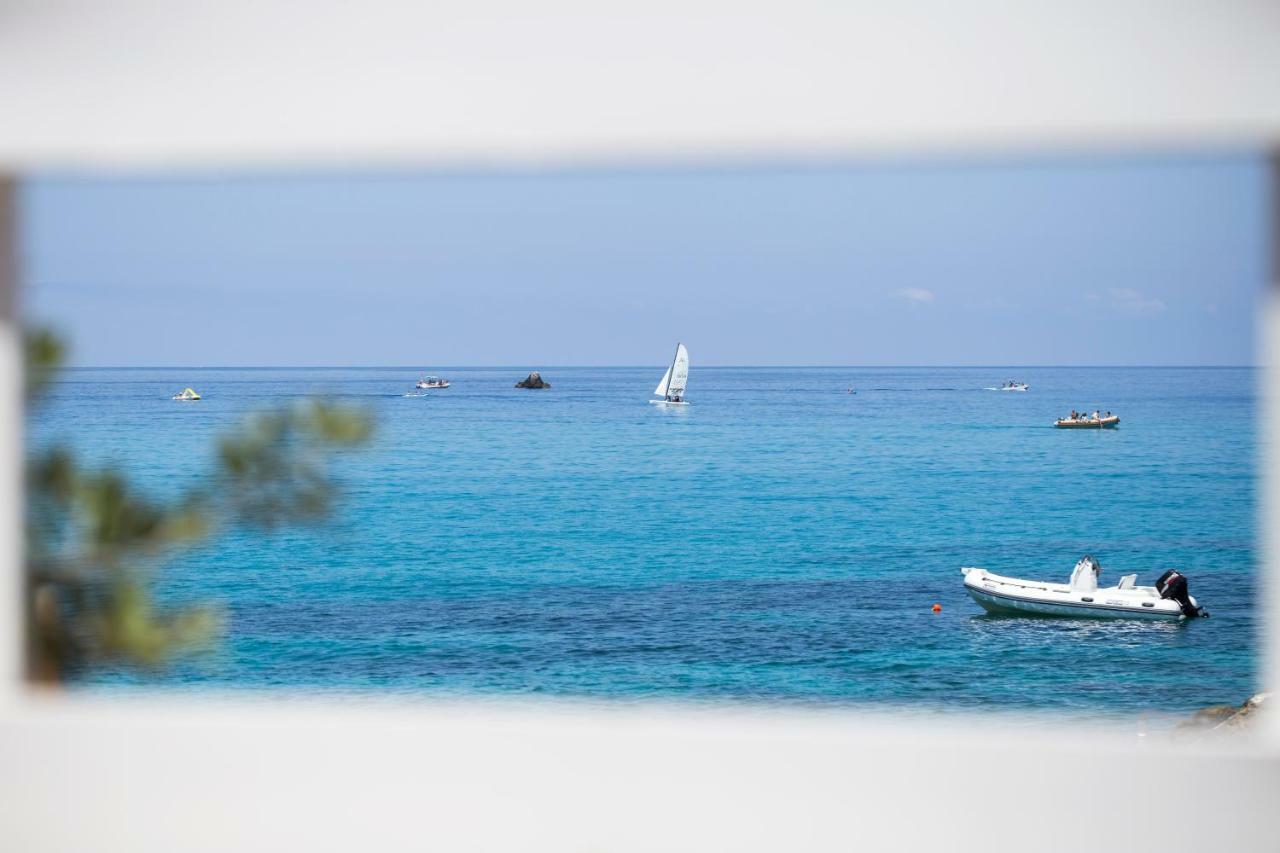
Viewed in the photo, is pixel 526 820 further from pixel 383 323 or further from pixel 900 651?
pixel 383 323

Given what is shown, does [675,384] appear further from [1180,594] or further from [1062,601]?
[1180,594]

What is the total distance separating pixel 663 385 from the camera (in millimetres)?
31875

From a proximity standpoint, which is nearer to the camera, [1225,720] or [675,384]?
[1225,720]

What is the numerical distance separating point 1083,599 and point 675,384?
13652 millimetres

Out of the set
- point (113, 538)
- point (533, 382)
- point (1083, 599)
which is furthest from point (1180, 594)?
point (113, 538)

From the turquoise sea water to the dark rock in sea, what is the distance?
270 mm

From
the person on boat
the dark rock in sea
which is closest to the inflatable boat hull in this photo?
the person on boat

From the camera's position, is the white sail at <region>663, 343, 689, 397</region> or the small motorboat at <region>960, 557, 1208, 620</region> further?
the white sail at <region>663, 343, 689, 397</region>

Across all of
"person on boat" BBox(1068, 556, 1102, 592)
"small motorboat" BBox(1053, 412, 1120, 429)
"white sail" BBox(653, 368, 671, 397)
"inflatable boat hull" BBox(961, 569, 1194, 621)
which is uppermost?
"white sail" BBox(653, 368, 671, 397)

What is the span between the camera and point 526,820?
2.62 meters

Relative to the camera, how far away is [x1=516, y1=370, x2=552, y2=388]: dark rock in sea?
106 feet

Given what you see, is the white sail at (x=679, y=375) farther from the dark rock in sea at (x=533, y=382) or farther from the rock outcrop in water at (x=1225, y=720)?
the rock outcrop in water at (x=1225, y=720)

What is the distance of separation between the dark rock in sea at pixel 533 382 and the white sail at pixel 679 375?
3347 millimetres

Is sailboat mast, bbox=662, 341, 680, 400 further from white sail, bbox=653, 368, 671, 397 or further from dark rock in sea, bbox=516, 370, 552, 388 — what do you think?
dark rock in sea, bbox=516, 370, 552, 388
